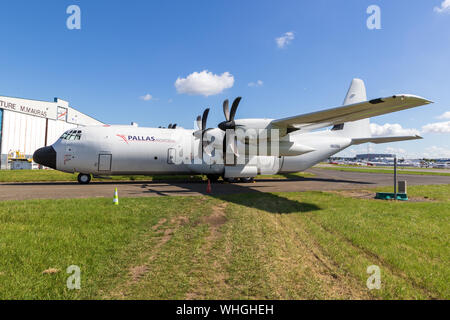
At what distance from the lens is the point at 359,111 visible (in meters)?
9.98

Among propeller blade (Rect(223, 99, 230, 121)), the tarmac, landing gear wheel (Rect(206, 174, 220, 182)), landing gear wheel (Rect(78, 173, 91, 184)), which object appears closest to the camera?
the tarmac

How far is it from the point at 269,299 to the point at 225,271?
101 centimetres

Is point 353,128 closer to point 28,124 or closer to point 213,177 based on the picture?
point 213,177

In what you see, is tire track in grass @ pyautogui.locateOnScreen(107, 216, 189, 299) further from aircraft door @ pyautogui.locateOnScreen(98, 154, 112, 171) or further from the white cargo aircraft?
aircraft door @ pyautogui.locateOnScreen(98, 154, 112, 171)

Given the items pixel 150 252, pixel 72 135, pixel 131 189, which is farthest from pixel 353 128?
pixel 72 135

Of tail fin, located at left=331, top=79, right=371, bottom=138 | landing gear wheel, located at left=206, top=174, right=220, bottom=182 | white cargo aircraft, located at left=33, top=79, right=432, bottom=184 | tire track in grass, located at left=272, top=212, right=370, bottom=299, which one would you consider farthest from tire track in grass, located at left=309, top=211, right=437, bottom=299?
tail fin, located at left=331, top=79, right=371, bottom=138

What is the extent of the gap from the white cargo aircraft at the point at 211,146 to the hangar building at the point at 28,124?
26.8 m

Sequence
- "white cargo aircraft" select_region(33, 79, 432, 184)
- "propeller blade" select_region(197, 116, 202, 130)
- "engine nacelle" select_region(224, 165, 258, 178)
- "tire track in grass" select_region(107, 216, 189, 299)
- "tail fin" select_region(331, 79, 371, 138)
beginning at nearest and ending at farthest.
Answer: "tire track in grass" select_region(107, 216, 189, 299)
"white cargo aircraft" select_region(33, 79, 432, 184)
"engine nacelle" select_region(224, 165, 258, 178)
"propeller blade" select_region(197, 116, 202, 130)
"tail fin" select_region(331, 79, 371, 138)

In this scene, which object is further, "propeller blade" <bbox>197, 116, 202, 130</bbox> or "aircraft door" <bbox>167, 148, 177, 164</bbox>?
"propeller blade" <bbox>197, 116, 202, 130</bbox>

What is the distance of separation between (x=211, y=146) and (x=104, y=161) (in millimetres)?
7782

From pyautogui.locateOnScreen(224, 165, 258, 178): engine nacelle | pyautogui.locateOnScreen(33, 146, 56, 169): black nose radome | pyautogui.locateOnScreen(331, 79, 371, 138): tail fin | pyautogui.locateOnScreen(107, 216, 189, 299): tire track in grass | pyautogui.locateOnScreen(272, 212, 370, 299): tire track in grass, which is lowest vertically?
pyautogui.locateOnScreen(272, 212, 370, 299): tire track in grass

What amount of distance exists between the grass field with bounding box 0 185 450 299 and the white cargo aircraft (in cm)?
552

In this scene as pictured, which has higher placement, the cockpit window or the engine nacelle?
the cockpit window

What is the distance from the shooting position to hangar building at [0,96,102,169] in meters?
33.6
